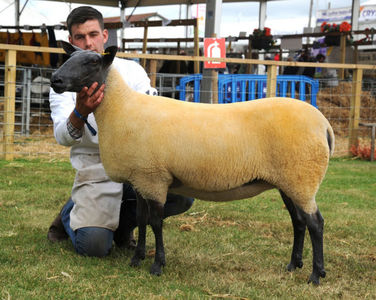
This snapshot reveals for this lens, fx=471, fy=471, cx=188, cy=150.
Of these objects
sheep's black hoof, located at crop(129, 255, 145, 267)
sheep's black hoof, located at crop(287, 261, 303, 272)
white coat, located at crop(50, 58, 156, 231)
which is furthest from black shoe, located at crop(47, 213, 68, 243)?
sheep's black hoof, located at crop(287, 261, 303, 272)

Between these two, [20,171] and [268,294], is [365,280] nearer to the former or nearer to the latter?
[268,294]

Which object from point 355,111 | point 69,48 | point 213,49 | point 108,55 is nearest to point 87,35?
point 69,48

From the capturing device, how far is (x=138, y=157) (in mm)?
2596

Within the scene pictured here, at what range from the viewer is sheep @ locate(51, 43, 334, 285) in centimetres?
257

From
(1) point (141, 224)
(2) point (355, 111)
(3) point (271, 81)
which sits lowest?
(1) point (141, 224)

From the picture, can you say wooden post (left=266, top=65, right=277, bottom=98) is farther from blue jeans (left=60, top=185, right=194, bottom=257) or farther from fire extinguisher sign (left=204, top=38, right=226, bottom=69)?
blue jeans (left=60, top=185, right=194, bottom=257)

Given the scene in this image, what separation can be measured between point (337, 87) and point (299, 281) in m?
9.07

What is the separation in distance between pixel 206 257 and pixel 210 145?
0.92 m

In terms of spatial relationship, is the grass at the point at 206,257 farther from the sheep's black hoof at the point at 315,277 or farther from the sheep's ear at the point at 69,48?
the sheep's ear at the point at 69,48

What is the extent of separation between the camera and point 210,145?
258cm

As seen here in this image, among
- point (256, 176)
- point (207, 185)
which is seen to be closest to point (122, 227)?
point (207, 185)

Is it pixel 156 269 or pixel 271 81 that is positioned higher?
pixel 271 81

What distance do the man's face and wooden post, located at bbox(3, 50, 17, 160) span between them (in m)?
3.57

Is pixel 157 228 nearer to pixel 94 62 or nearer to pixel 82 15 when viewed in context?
pixel 94 62
